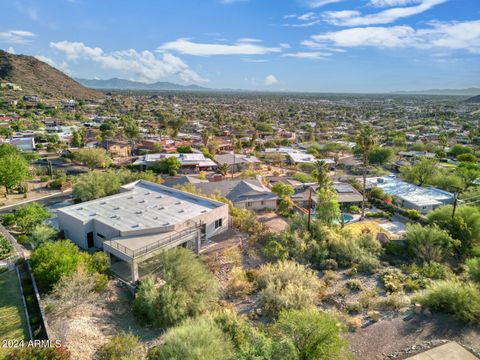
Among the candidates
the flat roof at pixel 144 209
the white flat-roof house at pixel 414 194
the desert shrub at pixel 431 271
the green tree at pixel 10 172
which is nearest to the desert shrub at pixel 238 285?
the flat roof at pixel 144 209

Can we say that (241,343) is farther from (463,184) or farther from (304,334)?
(463,184)

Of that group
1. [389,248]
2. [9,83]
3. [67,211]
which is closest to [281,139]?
[389,248]

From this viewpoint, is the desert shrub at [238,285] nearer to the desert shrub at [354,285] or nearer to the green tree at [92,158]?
the desert shrub at [354,285]

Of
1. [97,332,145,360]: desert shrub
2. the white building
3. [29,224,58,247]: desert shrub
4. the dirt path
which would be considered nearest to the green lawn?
[29,224,58,247]: desert shrub

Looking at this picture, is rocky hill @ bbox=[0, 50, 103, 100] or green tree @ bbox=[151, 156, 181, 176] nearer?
green tree @ bbox=[151, 156, 181, 176]

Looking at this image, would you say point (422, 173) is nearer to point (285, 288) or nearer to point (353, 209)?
point (353, 209)

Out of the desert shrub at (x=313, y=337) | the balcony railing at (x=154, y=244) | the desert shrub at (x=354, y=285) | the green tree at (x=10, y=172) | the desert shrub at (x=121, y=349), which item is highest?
the green tree at (x=10, y=172)

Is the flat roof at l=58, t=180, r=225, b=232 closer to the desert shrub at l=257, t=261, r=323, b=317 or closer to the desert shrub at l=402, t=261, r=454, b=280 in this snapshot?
the desert shrub at l=257, t=261, r=323, b=317
